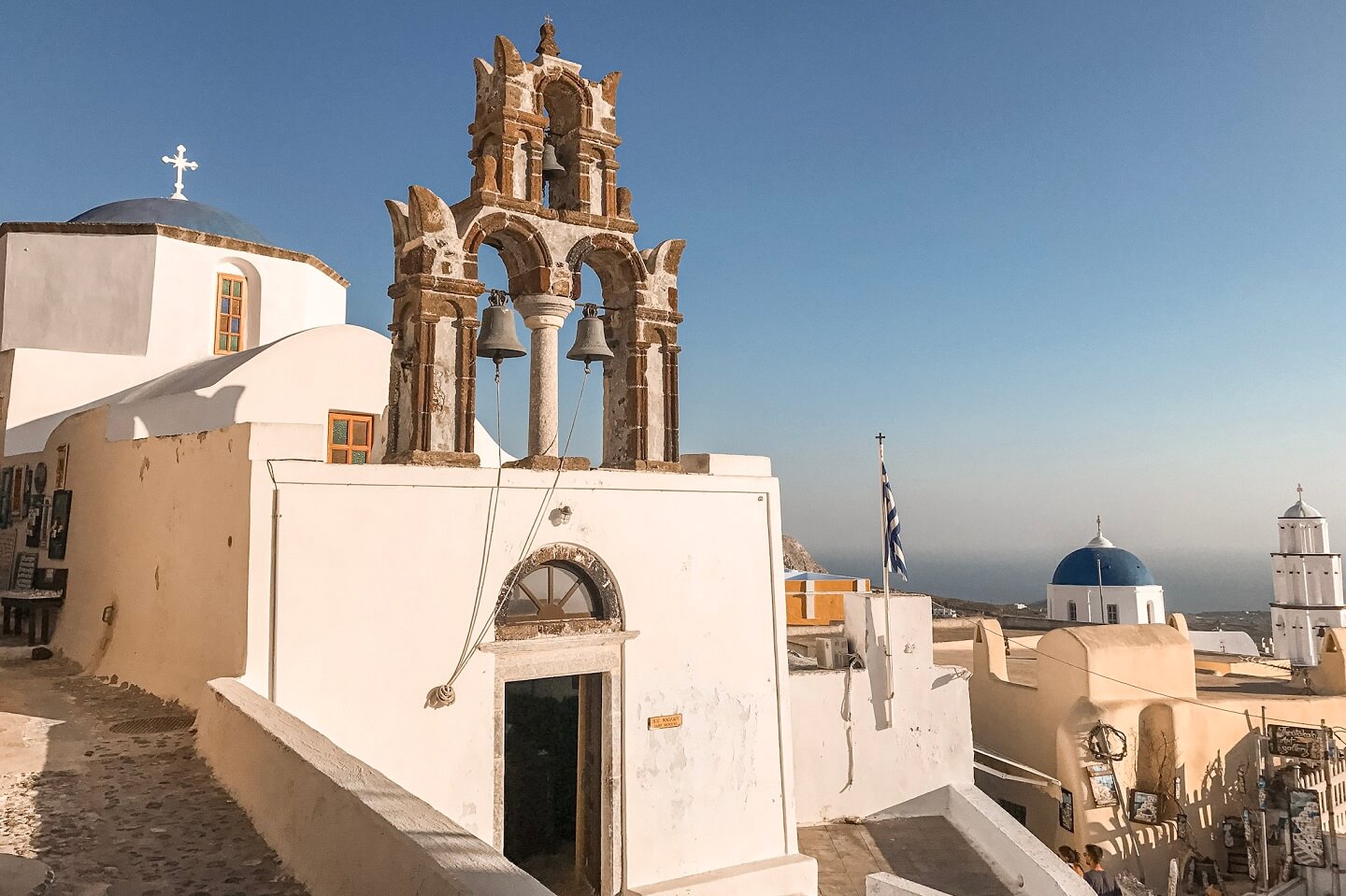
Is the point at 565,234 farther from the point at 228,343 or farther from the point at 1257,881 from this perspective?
the point at 1257,881

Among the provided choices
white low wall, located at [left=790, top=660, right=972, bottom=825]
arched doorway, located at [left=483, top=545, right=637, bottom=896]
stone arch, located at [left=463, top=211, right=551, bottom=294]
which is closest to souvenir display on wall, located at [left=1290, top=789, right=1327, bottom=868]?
white low wall, located at [left=790, top=660, right=972, bottom=825]

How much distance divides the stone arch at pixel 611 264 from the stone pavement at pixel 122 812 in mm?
4866

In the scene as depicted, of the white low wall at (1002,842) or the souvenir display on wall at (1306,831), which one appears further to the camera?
the souvenir display on wall at (1306,831)

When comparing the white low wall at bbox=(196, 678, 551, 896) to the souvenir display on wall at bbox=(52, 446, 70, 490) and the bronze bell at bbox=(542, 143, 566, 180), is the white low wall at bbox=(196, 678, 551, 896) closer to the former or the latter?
the bronze bell at bbox=(542, 143, 566, 180)

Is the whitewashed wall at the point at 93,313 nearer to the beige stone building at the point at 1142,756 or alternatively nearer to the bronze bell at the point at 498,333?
the bronze bell at the point at 498,333

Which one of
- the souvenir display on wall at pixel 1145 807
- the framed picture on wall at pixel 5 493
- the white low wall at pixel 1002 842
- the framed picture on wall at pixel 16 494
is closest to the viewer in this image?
the white low wall at pixel 1002 842

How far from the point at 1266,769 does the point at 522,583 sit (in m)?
12.8

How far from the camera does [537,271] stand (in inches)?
307

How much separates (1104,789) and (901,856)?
13.7ft

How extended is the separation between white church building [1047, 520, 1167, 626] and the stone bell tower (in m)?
23.7

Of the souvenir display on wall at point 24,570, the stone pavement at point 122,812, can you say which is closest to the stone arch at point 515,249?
the stone pavement at point 122,812

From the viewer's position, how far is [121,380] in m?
12.7

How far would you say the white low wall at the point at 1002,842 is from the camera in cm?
904

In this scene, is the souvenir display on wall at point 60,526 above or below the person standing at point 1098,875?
above
